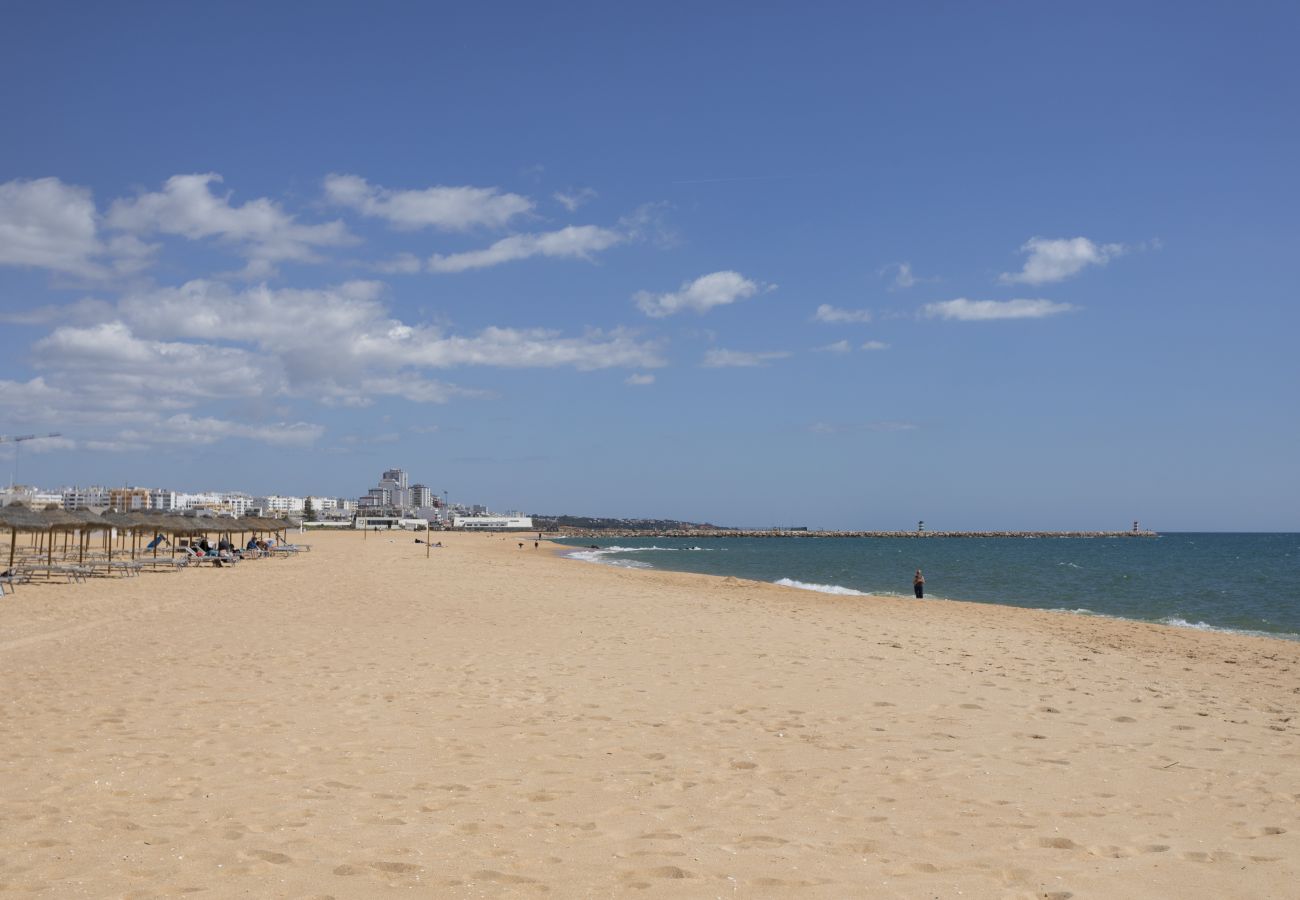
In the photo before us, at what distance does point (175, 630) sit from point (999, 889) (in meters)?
11.8

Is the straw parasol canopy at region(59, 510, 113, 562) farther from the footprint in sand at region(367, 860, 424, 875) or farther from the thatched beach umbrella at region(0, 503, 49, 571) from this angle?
the footprint in sand at region(367, 860, 424, 875)

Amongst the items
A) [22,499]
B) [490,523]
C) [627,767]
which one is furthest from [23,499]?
[490,523]

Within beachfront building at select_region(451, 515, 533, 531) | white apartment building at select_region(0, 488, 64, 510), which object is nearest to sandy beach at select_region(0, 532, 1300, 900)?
white apartment building at select_region(0, 488, 64, 510)

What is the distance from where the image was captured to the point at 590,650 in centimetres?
1124

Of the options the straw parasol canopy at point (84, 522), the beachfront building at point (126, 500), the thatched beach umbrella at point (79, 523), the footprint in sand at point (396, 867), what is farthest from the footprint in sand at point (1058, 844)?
the beachfront building at point (126, 500)

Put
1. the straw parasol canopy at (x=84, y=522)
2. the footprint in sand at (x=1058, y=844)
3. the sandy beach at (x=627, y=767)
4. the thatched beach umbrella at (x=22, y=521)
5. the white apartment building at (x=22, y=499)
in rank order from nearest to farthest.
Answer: the sandy beach at (x=627, y=767), the footprint in sand at (x=1058, y=844), the thatched beach umbrella at (x=22, y=521), the straw parasol canopy at (x=84, y=522), the white apartment building at (x=22, y=499)

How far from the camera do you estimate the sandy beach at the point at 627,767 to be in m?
4.17

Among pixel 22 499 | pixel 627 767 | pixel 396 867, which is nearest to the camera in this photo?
pixel 396 867

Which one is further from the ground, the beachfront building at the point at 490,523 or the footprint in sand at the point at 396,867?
the footprint in sand at the point at 396,867

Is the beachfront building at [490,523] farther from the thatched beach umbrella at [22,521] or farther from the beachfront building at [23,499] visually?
the thatched beach umbrella at [22,521]

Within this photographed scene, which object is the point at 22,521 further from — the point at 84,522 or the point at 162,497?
the point at 162,497

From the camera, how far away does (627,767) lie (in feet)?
19.7

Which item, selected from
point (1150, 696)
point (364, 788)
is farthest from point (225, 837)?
point (1150, 696)

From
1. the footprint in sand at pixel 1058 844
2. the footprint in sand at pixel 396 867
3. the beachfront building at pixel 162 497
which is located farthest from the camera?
the beachfront building at pixel 162 497
